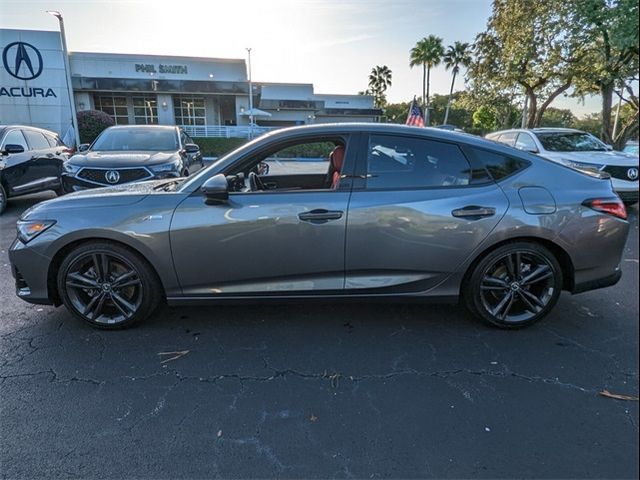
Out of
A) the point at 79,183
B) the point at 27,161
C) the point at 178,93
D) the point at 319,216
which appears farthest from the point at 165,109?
the point at 319,216

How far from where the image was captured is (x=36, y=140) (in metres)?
8.70

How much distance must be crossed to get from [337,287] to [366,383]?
0.79 meters

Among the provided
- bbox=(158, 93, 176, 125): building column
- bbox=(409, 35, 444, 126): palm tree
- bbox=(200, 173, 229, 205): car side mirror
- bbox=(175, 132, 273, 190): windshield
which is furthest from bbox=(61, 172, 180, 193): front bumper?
bbox=(409, 35, 444, 126): palm tree

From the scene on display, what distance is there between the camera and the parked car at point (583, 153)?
725 centimetres

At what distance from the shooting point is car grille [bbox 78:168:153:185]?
6.43 meters

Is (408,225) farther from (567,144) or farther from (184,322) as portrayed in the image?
(567,144)

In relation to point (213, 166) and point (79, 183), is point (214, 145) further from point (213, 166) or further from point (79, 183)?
point (213, 166)

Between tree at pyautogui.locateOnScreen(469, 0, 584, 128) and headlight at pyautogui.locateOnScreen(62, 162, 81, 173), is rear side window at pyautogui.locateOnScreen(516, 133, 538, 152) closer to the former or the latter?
tree at pyautogui.locateOnScreen(469, 0, 584, 128)

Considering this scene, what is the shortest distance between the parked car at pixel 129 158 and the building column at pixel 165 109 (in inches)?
942

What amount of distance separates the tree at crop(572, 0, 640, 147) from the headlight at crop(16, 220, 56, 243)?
1124cm

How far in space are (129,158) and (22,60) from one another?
1676 centimetres

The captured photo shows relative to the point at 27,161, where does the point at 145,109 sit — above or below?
above

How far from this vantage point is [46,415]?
7.68 feet

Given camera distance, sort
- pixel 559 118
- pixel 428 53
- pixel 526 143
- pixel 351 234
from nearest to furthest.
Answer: pixel 351 234, pixel 526 143, pixel 559 118, pixel 428 53
